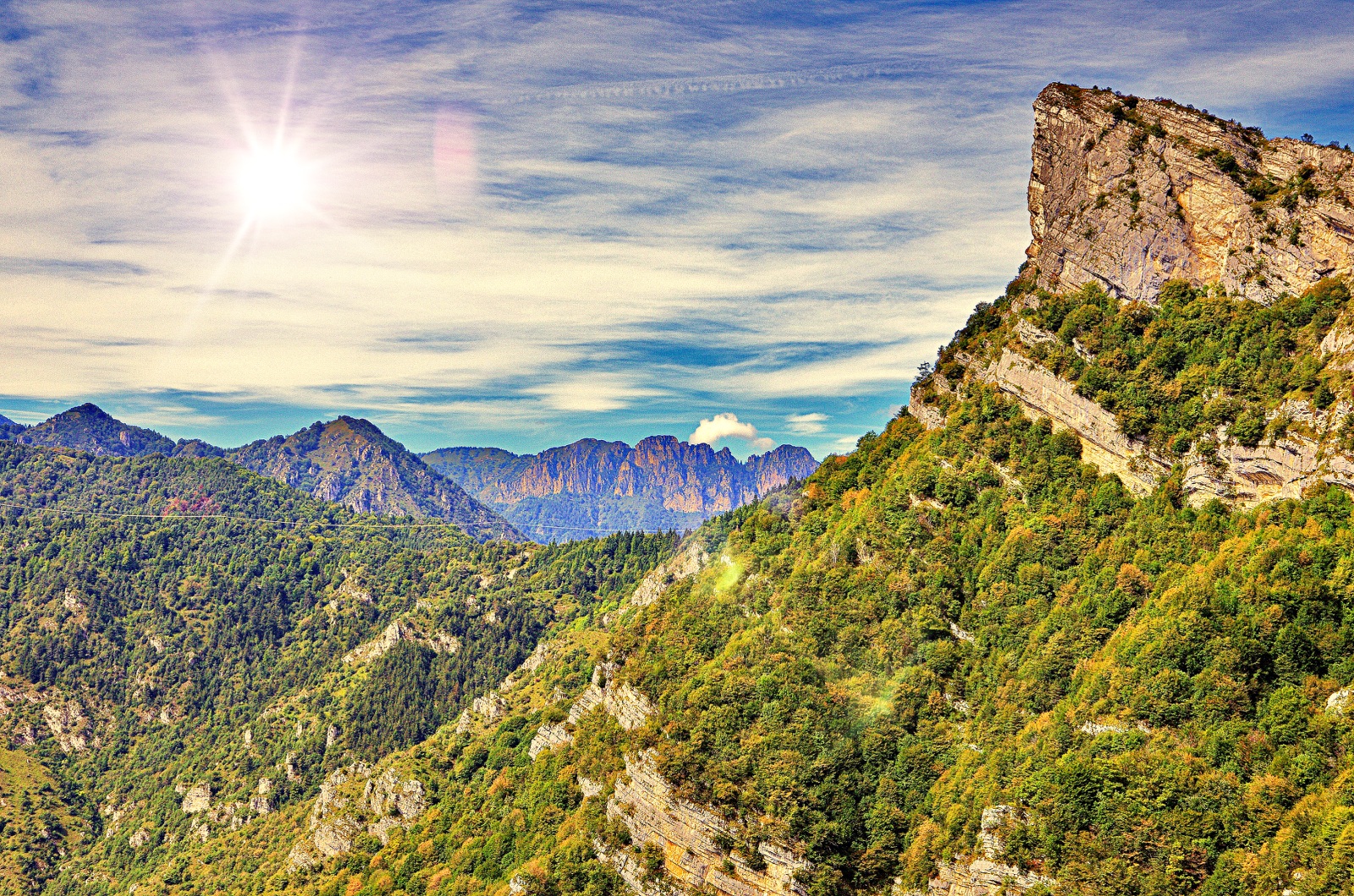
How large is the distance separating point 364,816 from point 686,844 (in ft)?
334

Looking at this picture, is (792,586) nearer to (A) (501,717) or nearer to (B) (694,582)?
(B) (694,582)

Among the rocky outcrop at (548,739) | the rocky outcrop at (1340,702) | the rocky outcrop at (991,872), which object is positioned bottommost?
the rocky outcrop at (991,872)

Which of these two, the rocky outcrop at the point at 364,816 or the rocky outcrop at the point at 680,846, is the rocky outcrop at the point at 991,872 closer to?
the rocky outcrop at the point at 680,846

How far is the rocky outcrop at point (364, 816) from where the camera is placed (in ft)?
529

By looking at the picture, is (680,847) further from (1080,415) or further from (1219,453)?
(1219,453)

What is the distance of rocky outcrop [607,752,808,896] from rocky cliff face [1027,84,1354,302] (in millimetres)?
73524

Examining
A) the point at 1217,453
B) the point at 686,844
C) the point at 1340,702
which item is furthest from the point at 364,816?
the point at 1340,702

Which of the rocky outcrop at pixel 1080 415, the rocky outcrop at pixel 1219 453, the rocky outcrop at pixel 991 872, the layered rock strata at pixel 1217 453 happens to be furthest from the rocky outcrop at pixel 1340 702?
the rocky outcrop at pixel 1080 415

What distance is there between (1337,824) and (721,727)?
54878 millimetres

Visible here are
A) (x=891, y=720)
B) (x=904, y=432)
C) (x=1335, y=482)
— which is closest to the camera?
(x=1335, y=482)

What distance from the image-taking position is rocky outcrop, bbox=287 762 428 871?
529 ft

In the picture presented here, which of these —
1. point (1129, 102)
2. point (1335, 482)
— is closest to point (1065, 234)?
point (1129, 102)

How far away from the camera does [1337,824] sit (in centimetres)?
5294

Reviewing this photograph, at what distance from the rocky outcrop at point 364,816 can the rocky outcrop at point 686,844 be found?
76.3 metres
